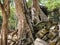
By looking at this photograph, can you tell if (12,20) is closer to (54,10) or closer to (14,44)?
(54,10)

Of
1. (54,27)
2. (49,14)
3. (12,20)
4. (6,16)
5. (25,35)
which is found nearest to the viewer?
(6,16)

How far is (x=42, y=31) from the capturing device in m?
8.19

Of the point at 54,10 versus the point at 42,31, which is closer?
the point at 42,31

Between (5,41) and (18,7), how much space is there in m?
1.63

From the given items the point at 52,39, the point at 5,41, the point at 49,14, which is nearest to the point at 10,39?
the point at 5,41

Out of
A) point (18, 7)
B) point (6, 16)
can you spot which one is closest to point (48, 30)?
point (18, 7)

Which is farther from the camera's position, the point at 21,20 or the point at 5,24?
the point at 21,20

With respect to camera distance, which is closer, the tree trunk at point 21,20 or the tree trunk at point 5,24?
the tree trunk at point 5,24

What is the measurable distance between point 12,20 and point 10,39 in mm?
7297

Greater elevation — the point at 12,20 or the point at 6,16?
the point at 6,16

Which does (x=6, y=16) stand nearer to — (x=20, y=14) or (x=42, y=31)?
(x=20, y=14)

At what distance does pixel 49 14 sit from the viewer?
13008 millimetres

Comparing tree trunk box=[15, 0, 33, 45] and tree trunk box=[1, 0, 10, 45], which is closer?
tree trunk box=[1, 0, 10, 45]

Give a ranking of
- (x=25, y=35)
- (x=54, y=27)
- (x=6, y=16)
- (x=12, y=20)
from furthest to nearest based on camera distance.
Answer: (x=12, y=20), (x=54, y=27), (x=25, y=35), (x=6, y=16)
